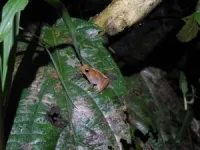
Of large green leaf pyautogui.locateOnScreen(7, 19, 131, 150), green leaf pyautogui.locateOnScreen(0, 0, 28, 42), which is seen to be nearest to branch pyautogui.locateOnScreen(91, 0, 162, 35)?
large green leaf pyautogui.locateOnScreen(7, 19, 131, 150)

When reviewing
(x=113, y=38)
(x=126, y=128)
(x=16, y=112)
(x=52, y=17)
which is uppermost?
(x=52, y=17)

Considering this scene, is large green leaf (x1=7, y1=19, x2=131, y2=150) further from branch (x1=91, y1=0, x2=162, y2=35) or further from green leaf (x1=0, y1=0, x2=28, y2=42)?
green leaf (x1=0, y1=0, x2=28, y2=42)

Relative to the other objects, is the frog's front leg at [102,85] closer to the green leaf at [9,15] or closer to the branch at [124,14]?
the branch at [124,14]

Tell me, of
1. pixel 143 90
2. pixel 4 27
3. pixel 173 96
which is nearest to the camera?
pixel 4 27

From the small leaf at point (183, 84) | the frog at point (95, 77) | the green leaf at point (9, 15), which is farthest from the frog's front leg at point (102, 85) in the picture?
the small leaf at point (183, 84)

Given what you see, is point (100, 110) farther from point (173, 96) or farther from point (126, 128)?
point (173, 96)

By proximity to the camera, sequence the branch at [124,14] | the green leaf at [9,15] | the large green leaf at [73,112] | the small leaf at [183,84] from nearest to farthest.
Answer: the green leaf at [9,15] < the large green leaf at [73,112] < the branch at [124,14] < the small leaf at [183,84]

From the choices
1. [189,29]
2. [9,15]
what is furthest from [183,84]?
[9,15]

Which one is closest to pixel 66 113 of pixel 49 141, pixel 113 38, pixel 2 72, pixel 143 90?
pixel 49 141

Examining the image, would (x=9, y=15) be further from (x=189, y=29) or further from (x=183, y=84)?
(x=183, y=84)
